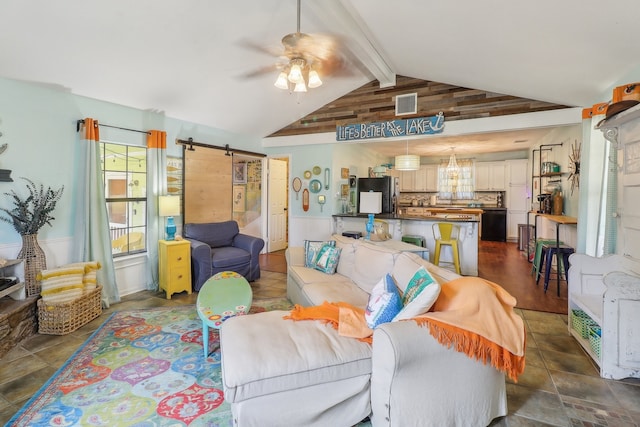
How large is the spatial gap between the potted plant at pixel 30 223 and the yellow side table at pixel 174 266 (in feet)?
3.83

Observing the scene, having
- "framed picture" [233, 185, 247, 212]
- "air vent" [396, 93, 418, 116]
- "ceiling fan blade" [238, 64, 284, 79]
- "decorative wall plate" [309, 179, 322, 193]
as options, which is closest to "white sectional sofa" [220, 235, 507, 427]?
"ceiling fan blade" [238, 64, 284, 79]

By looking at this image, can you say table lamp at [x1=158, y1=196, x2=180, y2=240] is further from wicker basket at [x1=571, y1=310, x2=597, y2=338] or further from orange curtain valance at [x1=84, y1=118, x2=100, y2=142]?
wicker basket at [x1=571, y1=310, x2=597, y2=338]

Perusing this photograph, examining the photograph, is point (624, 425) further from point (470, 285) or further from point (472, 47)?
point (472, 47)

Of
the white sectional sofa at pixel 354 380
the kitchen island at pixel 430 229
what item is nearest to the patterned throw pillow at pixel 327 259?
the white sectional sofa at pixel 354 380

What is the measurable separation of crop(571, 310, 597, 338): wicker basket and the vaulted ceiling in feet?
7.09

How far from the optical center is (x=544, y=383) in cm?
227

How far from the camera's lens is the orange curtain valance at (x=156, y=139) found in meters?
4.21

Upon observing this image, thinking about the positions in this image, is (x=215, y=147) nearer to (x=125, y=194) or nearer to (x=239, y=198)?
(x=239, y=198)

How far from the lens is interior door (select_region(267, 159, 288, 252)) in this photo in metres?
6.75

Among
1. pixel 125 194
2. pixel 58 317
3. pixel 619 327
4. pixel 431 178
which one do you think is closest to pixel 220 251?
pixel 125 194

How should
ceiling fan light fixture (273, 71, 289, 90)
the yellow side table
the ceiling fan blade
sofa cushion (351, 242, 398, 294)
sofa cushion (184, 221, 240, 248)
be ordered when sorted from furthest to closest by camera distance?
sofa cushion (184, 221, 240, 248)
the ceiling fan blade
the yellow side table
ceiling fan light fixture (273, 71, 289, 90)
sofa cushion (351, 242, 398, 294)

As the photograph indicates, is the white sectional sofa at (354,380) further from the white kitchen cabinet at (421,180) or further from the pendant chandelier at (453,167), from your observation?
the white kitchen cabinet at (421,180)

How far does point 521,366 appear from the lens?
169 centimetres

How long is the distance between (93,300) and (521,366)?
12.2ft
